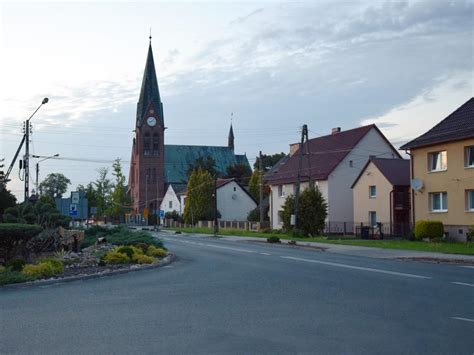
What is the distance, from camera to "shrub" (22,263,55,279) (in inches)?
676

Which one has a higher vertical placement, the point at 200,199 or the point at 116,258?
the point at 200,199

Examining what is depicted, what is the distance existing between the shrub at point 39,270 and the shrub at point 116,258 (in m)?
3.69

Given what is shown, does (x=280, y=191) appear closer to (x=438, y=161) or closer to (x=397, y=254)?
(x=438, y=161)

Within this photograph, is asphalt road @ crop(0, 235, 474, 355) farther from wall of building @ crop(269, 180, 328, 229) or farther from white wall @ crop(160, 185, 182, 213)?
white wall @ crop(160, 185, 182, 213)

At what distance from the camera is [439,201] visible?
4031cm

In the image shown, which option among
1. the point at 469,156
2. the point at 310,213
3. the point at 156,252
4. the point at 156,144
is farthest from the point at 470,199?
the point at 156,144

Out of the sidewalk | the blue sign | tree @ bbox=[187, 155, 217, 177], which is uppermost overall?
tree @ bbox=[187, 155, 217, 177]

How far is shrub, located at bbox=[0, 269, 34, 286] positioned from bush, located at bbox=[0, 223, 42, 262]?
2391 mm

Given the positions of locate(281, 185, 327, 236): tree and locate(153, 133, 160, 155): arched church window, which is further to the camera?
locate(153, 133, 160, 155): arched church window

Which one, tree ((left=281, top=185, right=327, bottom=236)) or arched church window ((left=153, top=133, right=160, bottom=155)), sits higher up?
arched church window ((left=153, top=133, right=160, bottom=155))

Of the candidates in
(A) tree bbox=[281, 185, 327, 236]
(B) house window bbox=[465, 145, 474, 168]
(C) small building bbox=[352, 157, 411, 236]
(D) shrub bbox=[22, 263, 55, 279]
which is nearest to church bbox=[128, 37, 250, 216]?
(C) small building bbox=[352, 157, 411, 236]

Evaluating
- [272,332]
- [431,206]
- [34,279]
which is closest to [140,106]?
[431,206]

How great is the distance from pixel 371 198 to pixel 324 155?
1302 centimetres

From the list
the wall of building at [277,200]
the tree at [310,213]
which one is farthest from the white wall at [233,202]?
the tree at [310,213]
